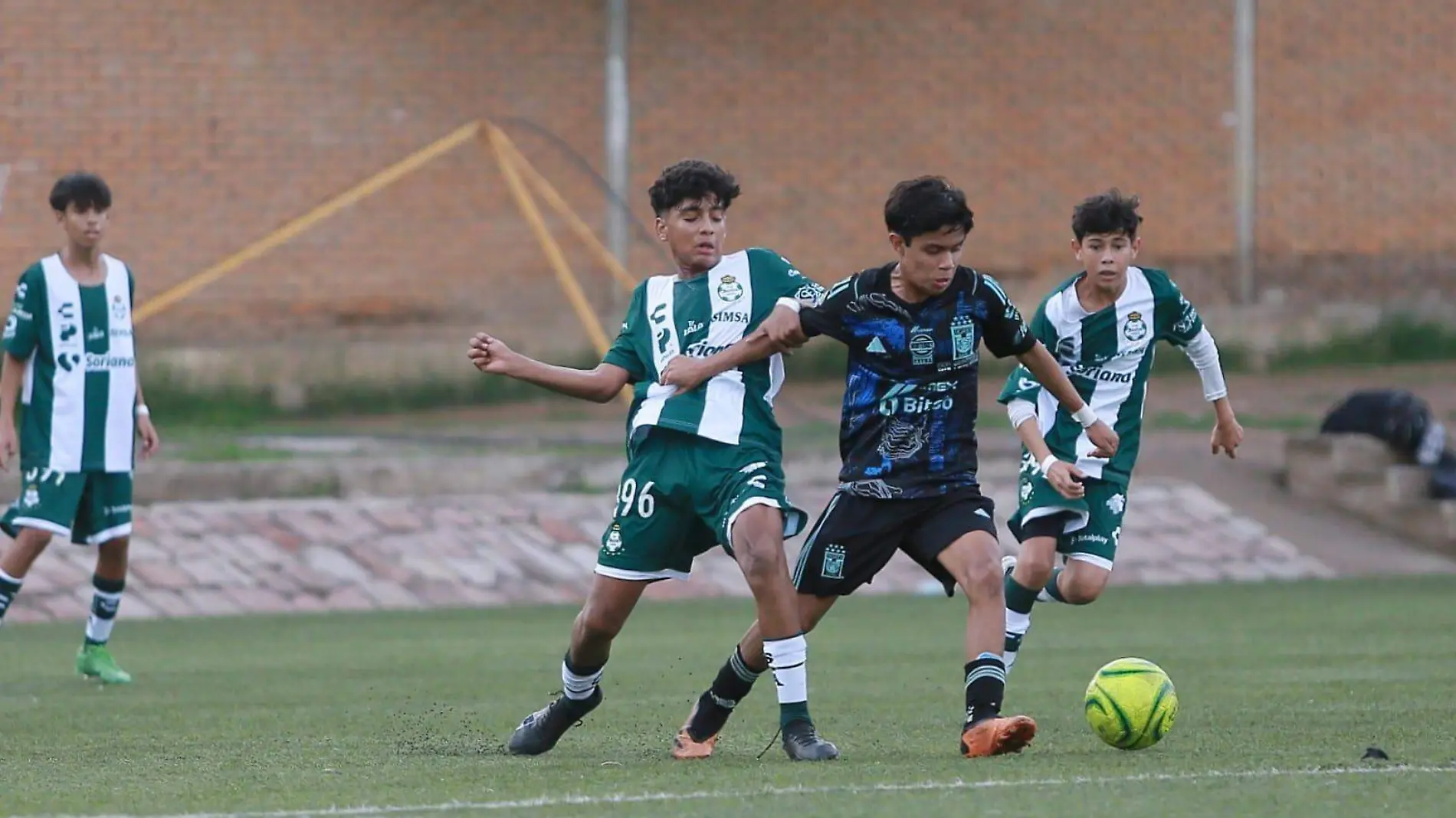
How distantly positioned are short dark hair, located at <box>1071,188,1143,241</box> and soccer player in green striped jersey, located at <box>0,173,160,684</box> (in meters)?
4.57

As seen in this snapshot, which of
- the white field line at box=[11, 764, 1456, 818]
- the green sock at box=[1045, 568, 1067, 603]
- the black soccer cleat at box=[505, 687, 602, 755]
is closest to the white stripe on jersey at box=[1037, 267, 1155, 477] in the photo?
the green sock at box=[1045, 568, 1067, 603]

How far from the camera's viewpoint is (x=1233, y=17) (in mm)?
24188

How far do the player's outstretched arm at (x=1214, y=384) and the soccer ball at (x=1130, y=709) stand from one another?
1.88m

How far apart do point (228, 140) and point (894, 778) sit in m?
16.6

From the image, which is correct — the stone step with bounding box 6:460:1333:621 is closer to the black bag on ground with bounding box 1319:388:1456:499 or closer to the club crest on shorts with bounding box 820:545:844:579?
the black bag on ground with bounding box 1319:388:1456:499

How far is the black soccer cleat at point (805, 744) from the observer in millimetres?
6949

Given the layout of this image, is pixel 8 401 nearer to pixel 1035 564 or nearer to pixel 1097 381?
pixel 1035 564

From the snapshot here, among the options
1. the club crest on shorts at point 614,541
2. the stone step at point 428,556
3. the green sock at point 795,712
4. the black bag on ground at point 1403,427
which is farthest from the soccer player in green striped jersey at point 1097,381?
the black bag on ground at point 1403,427

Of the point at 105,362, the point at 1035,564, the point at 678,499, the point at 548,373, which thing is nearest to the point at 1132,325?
the point at 1035,564

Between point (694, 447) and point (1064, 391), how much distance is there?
129 centimetres

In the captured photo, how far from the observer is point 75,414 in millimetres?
10453

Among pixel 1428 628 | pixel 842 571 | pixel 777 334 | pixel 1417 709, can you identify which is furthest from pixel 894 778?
pixel 1428 628

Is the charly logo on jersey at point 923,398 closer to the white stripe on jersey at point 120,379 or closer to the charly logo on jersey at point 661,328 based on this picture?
the charly logo on jersey at point 661,328

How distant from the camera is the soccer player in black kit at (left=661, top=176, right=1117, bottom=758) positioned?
7.05 metres
